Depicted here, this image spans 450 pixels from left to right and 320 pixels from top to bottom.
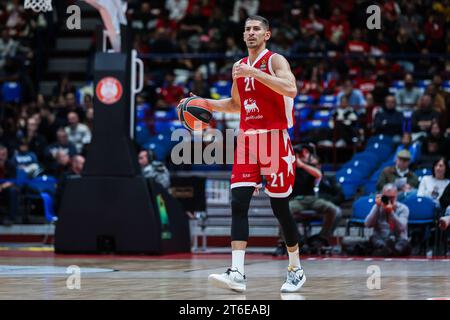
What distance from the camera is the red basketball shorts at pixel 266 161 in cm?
801

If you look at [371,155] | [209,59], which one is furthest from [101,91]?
[209,59]

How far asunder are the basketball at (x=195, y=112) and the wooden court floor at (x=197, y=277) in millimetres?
1420

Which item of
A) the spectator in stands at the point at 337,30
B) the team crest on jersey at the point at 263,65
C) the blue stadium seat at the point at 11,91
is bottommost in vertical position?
the team crest on jersey at the point at 263,65

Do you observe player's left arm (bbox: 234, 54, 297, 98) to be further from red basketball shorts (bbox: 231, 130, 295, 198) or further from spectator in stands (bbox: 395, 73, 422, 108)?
spectator in stands (bbox: 395, 73, 422, 108)

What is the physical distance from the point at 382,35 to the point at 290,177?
13844 mm

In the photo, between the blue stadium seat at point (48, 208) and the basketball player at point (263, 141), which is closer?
the basketball player at point (263, 141)

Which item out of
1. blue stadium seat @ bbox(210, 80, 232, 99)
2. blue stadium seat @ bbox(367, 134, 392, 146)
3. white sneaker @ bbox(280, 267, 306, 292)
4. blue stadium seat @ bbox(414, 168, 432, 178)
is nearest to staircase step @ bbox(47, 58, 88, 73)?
blue stadium seat @ bbox(210, 80, 232, 99)

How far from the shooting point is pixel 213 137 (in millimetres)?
17031

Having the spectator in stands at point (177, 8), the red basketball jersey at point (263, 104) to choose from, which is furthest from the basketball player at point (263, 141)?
the spectator in stands at point (177, 8)

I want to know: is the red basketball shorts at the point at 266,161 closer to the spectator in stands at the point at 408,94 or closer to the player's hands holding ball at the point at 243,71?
the player's hands holding ball at the point at 243,71

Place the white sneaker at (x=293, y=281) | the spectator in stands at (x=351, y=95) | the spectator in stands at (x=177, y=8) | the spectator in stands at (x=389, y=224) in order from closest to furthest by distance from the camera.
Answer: the white sneaker at (x=293, y=281), the spectator in stands at (x=389, y=224), the spectator in stands at (x=351, y=95), the spectator in stands at (x=177, y=8)

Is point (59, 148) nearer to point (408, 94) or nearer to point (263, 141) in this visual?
point (408, 94)

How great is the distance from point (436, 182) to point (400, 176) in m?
0.72

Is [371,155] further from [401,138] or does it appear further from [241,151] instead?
[241,151]
